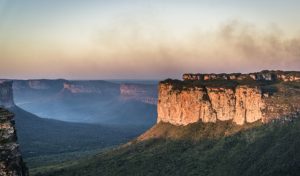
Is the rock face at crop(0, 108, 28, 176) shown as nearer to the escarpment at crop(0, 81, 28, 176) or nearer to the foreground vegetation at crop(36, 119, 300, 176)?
the escarpment at crop(0, 81, 28, 176)

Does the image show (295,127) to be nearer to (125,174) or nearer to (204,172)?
(204,172)

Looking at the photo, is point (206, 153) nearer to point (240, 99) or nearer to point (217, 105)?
point (240, 99)

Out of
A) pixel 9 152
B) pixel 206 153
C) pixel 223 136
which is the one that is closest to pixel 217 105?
pixel 223 136

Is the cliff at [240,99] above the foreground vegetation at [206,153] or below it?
above

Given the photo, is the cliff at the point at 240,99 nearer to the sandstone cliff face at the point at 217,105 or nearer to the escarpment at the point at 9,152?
the sandstone cliff face at the point at 217,105

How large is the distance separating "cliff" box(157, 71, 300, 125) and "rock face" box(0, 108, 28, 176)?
101m

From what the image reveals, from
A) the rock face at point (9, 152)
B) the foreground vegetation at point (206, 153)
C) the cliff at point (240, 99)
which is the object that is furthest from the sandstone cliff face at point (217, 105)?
the rock face at point (9, 152)

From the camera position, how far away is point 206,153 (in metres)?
164

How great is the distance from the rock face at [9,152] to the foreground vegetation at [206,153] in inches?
3135

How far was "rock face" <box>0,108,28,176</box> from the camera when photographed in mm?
70688

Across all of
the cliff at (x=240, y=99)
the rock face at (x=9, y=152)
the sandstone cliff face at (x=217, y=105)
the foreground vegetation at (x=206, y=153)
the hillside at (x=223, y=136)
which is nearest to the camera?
the rock face at (x=9, y=152)

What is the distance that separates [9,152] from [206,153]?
3914 inches

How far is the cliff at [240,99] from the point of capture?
16200cm

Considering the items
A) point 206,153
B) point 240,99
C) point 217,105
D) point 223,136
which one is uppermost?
point 240,99
